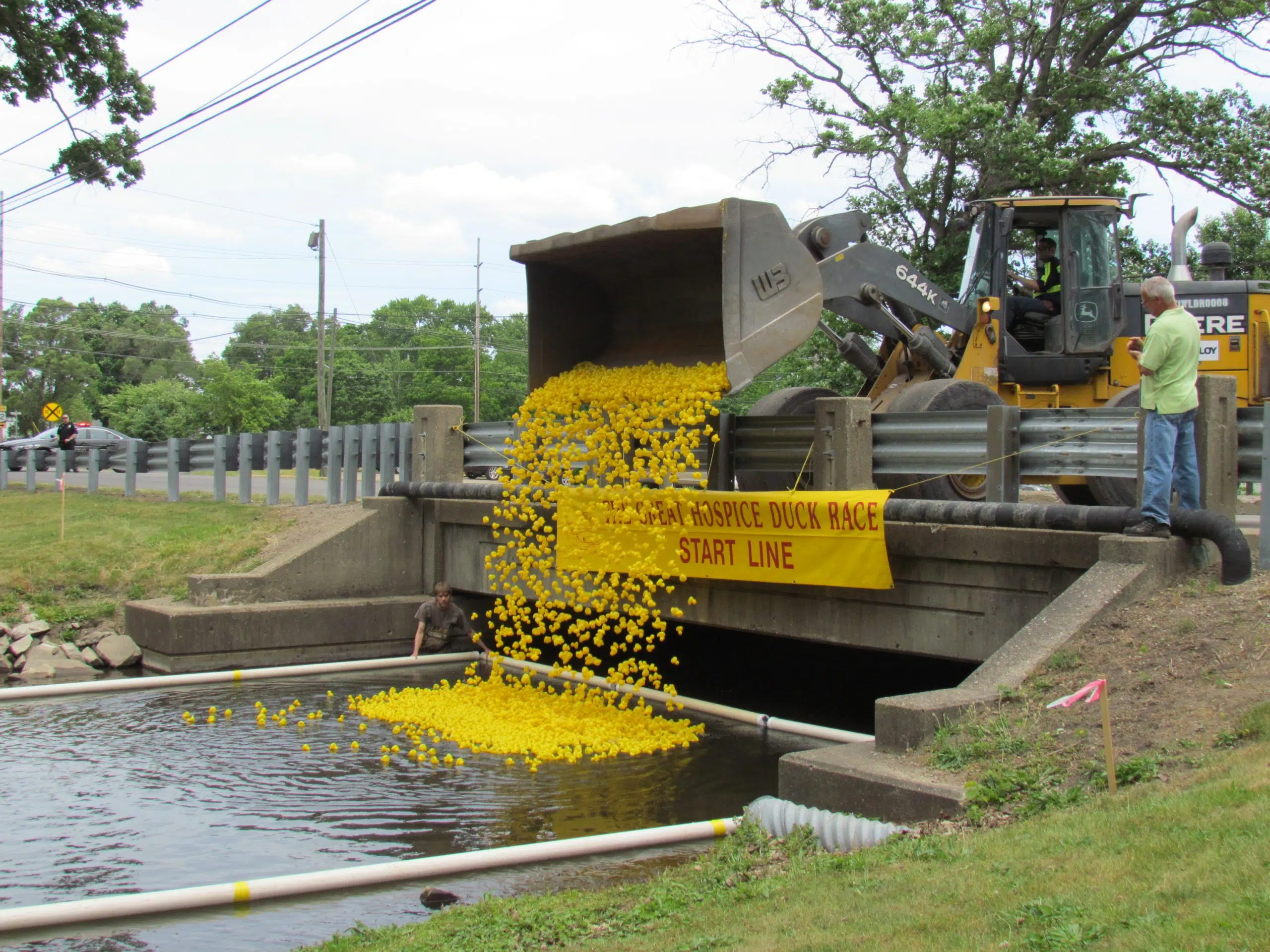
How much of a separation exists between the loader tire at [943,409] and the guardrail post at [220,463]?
13.0m

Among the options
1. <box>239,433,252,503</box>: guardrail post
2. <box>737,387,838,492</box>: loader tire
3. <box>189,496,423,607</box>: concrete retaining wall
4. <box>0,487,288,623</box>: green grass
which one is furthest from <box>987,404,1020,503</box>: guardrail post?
<box>239,433,252,503</box>: guardrail post

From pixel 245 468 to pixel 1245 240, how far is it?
20.0 meters

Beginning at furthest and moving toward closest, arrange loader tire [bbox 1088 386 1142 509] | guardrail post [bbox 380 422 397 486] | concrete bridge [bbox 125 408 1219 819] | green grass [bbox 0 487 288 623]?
guardrail post [bbox 380 422 397 486] < green grass [bbox 0 487 288 623] < loader tire [bbox 1088 386 1142 509] < concrete bridge [bbox 125 408 1219 819]

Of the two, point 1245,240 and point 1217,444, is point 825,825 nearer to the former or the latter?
point 1217,444

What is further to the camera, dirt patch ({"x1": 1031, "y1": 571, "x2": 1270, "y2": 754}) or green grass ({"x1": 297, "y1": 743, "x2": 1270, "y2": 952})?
dirt patch ({"x1": 1031, "y1": 571, "x2": 1270, "y2": 754})

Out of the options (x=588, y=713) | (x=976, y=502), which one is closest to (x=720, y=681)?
(x=588, y=713)

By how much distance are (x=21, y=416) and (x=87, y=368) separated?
925 cm

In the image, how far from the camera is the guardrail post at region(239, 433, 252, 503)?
20.0 metres

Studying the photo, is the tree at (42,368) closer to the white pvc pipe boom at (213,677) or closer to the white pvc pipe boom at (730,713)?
the white pvc pipe boom at (213,677)

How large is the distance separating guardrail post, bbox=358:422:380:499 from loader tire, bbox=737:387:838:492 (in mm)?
7254

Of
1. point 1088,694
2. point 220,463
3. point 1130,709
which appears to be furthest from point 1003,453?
point 220,463

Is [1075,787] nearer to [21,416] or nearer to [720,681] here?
[720,681]

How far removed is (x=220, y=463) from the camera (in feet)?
66.9

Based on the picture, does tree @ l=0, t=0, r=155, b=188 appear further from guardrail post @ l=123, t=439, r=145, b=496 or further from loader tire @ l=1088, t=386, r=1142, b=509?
loader tire @ l=1088, t=386, r=1142, b=509
